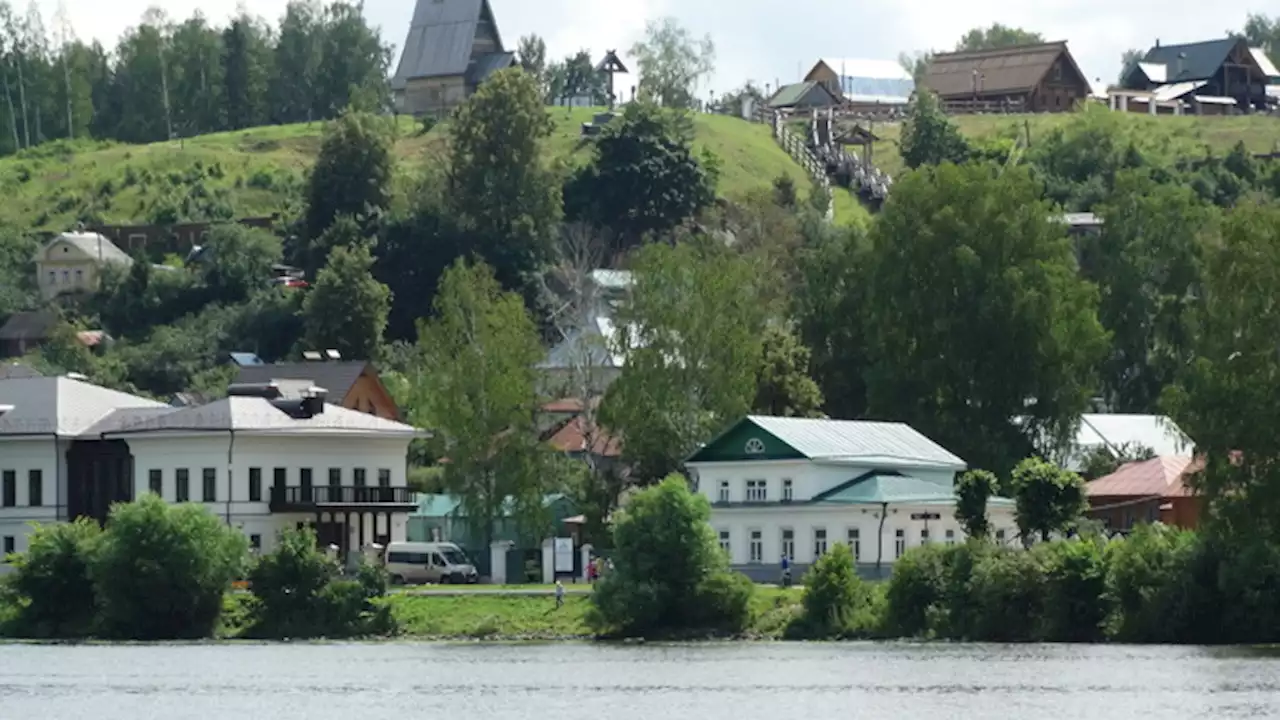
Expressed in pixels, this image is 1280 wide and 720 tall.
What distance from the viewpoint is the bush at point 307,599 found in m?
82.0

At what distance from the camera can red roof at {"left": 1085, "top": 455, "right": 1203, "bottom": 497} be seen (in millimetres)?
100562

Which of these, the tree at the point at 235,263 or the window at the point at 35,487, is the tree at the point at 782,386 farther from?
the tree at the point at 235,263

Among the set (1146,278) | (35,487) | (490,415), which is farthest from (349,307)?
(490,415)

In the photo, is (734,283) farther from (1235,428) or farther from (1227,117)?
(1227,117)

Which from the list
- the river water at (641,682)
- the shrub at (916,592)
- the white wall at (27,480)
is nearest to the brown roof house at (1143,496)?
the shrub at (916,592)

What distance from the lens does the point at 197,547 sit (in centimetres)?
8088

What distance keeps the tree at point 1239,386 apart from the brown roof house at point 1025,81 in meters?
115

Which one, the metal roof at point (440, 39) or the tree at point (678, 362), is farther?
the metal roof at point (440, 39)

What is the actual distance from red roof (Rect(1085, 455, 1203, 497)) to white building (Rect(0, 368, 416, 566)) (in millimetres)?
22594

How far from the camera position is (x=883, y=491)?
93625 millimetres

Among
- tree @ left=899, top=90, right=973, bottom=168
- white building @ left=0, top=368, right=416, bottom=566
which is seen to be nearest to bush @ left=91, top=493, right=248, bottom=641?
white building @ left=0, top=368, right=416, bottom=566

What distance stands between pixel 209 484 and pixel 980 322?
2582cm

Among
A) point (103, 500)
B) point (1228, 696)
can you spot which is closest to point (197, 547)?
point (103, 500)

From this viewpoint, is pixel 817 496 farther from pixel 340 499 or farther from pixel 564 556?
pixel 340 499
